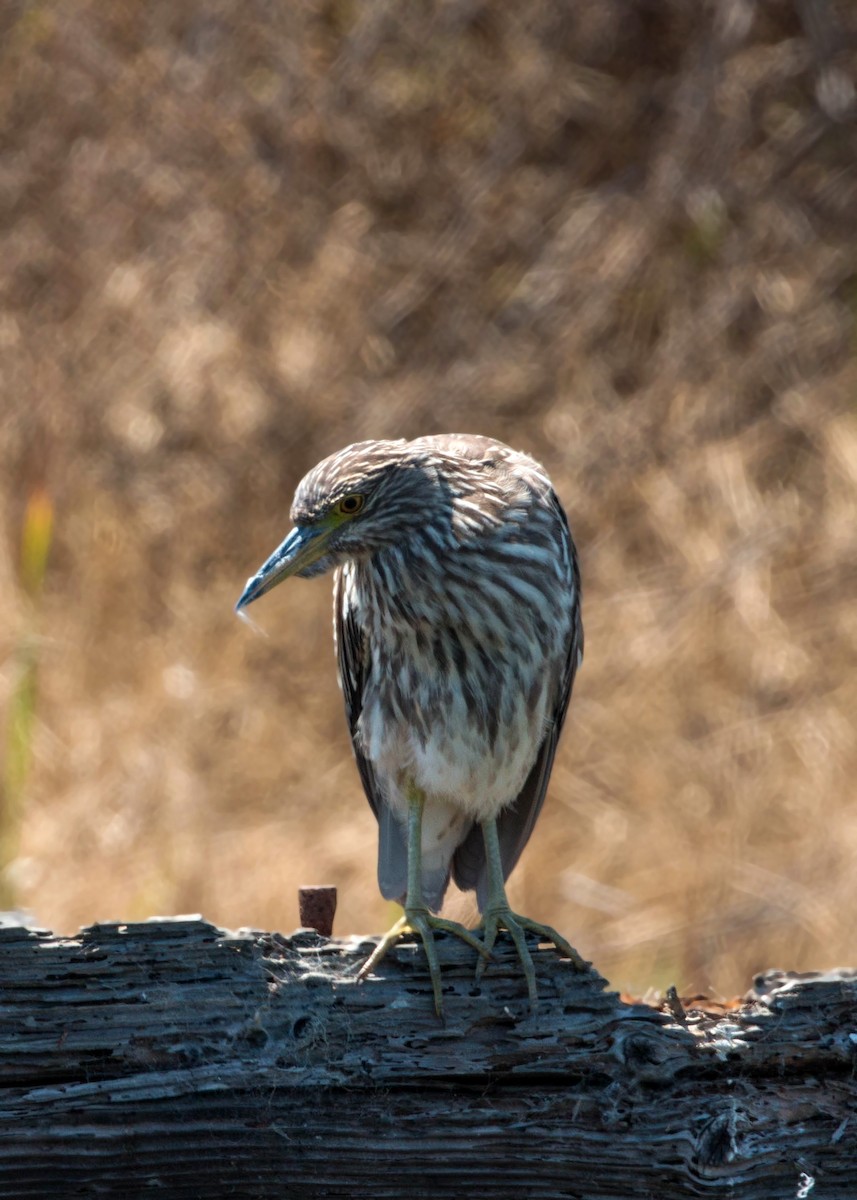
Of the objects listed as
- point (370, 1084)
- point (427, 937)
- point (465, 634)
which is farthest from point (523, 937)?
point (465, 634)

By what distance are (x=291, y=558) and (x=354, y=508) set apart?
0.19 metres

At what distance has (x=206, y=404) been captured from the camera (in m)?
8.20

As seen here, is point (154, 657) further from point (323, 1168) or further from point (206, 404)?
point (323, 1168)

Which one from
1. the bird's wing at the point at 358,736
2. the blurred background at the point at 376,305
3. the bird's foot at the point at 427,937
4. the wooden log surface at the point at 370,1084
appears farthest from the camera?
the blurred background at the point at 376,305

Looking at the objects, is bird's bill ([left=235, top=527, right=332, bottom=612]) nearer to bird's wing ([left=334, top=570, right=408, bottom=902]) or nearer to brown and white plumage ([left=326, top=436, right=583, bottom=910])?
brown and white plumage ([left=326, top=436, right=583, bottom=910])

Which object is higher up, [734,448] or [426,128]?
[426,128]

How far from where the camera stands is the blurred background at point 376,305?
8.01 metres

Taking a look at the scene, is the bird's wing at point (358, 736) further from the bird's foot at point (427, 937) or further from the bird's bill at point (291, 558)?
the bird's foot at point (427, 937)

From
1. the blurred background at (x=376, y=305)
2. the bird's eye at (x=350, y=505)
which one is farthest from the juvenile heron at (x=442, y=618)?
the blurred background at (x=376, y=305)

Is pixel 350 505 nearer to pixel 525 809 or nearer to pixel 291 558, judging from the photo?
pixel 291 558

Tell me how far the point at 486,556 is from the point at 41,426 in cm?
524

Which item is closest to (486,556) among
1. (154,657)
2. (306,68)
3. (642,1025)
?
(642,1025)

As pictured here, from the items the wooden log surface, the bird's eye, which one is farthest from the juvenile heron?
the wooden log surface

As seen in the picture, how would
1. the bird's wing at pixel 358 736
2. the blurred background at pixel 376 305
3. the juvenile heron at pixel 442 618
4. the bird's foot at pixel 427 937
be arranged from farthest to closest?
the blurred background at pixel 376 305
the bird's wing at pixel 358 736
the juvenile heron at pixel 442 618
the bird's foot at pixel 427 937
